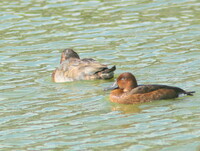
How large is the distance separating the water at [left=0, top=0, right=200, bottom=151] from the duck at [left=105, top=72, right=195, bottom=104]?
0.49ft

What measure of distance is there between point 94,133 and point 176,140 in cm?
141

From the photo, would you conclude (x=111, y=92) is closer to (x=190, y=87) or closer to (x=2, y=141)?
(x=190, y=87)

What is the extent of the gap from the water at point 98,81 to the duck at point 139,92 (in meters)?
Result: 0.15

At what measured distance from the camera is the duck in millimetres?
12461

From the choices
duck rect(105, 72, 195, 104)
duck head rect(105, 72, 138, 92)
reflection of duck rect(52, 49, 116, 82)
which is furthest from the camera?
reflection of duck rect(52, 49, 116, 82)

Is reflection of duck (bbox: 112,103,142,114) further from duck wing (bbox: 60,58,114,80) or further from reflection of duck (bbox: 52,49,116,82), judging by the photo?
duck wing (bbox: 60,58,114,80)

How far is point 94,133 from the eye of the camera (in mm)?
10438

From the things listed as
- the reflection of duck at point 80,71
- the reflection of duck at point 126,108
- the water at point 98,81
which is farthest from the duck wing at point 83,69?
the reflection of duck at point 126,108

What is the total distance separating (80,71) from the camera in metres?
15.2

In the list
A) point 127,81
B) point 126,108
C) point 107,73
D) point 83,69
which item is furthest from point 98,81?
point 126,108

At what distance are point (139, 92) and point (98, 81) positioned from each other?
2456 millimetres

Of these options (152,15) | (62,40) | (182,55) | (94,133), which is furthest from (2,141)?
(152,15)

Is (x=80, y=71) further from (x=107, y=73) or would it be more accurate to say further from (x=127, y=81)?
(x=127, y=81)

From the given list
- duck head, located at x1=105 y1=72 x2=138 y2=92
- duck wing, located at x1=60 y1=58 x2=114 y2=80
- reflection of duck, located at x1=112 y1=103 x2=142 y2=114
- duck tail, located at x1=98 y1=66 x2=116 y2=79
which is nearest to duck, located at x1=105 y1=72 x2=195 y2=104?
duck head, located at x1=105 y1=72 x2=138 y2=92
